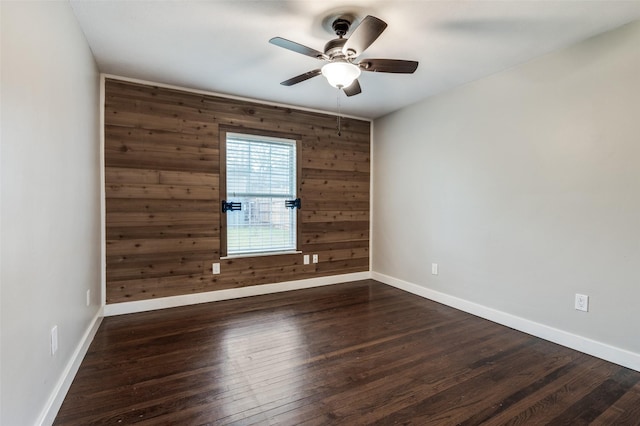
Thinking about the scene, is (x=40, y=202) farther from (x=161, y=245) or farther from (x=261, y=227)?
(x=261, y=227)

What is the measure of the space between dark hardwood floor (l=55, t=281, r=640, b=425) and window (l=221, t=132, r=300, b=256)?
1030 millimetres

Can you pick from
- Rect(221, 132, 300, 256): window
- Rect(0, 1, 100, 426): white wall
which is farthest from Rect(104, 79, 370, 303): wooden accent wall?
Rect(0, 1, 100, 426): white wall

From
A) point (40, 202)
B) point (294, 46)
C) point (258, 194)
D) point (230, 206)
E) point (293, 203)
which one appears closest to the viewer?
point (40, 202)

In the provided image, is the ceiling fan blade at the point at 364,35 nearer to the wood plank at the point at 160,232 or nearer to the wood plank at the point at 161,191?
the wood plank at the point at 161,191

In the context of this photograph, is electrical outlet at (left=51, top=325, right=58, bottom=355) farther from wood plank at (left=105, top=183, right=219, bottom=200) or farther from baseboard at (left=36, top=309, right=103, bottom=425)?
wood plank at (left=105, top=183, right=219, bottom=200)

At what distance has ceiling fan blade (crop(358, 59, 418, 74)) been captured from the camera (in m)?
2.16

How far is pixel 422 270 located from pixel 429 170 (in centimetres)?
121

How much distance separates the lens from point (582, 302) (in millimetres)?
2402

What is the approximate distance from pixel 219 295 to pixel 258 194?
1267 millimetres

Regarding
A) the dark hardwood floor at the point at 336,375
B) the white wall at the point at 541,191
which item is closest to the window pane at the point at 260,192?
the dark hardwood floor at the point at 336,375

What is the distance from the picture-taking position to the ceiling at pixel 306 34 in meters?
1.99

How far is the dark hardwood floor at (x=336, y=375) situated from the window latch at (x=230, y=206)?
1185 mm

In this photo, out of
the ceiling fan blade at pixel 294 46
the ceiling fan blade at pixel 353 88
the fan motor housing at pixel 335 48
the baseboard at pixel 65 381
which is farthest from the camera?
the ceiling fan blade at pixel 353 88

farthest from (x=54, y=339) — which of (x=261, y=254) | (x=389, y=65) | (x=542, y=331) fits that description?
(x=542, y=331)
